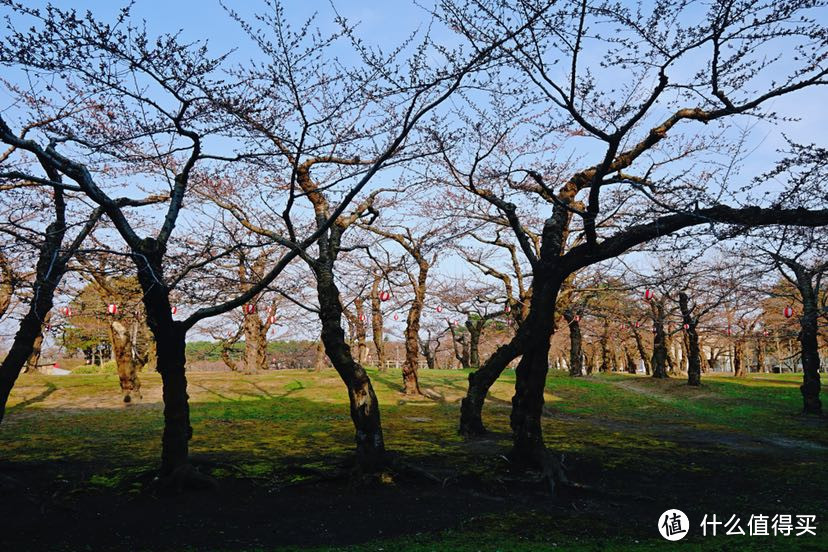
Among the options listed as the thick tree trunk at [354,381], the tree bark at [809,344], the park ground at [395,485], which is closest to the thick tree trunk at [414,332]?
the park ground at [395,485]

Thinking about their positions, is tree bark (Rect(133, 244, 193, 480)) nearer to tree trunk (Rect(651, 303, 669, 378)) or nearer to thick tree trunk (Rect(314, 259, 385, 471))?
thick tree trunk (Rect(314, 259, 385, 471))

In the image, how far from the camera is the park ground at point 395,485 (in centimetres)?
577

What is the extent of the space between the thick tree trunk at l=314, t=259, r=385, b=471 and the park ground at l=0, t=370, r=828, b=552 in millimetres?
347

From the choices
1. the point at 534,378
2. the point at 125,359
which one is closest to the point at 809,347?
the point at 534,378

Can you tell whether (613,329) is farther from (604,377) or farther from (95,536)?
(95,536)

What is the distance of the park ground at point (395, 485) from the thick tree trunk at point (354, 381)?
35cm

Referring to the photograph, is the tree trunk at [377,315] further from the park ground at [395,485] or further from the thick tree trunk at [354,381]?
the thick tree trunk at [354,381]

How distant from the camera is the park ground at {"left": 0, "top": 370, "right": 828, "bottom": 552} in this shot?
5.77m

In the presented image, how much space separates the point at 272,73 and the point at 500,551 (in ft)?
19.8

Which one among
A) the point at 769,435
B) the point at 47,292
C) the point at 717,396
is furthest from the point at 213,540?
the point at 717,396

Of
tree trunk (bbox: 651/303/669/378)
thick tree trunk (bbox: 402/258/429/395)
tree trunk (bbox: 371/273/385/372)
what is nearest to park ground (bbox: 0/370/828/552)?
thick tree trunk (bbox: 402/258/429/395)

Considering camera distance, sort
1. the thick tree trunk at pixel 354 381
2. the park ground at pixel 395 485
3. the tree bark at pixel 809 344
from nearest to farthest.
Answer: the park ground at pixel 395 485 < the thick tree trunk at pixel 354 381 < the tree bark at pixel 809 344

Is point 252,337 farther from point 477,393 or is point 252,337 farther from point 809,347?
point 809,347

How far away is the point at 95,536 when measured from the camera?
5707 millimetres
